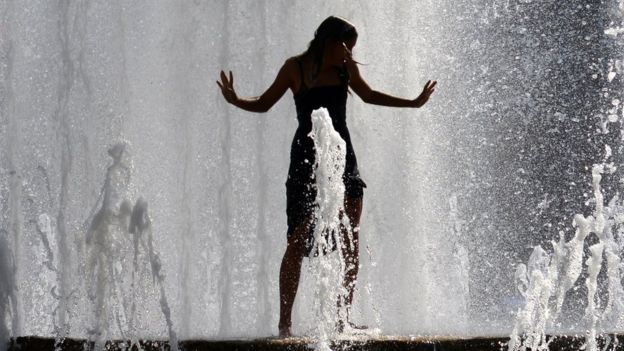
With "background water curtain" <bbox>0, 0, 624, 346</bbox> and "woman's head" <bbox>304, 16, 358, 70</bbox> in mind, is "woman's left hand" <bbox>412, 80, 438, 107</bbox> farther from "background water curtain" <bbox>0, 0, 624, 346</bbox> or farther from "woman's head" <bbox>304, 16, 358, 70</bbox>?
"background water curtain" <bbox>0, 0, 624, 346</bbox>

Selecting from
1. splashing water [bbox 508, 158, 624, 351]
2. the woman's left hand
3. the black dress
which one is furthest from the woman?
splashing water [bbox 508, 158, 624, 351]

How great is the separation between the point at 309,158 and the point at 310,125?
141 mm

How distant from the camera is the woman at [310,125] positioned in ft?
18.2

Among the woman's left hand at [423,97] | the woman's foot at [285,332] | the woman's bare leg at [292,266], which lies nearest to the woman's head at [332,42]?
the woman's left hand at [423,97]

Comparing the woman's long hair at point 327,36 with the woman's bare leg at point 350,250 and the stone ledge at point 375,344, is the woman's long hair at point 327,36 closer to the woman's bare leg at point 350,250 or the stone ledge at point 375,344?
the woman's bare leg at point 350,250

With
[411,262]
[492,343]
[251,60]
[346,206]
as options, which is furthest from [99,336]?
[251,60]

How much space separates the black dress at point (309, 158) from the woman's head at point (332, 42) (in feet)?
0.25

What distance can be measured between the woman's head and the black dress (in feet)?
0.25

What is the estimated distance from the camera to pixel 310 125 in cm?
562

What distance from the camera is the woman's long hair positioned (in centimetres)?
564

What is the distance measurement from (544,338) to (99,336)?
6.01 ft

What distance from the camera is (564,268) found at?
6559mm

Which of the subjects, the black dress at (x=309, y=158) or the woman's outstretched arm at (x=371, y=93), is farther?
the woman's outstretched arm at (x=371, y=93)

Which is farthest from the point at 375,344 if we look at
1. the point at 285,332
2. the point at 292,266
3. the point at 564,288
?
the point at 564,288
